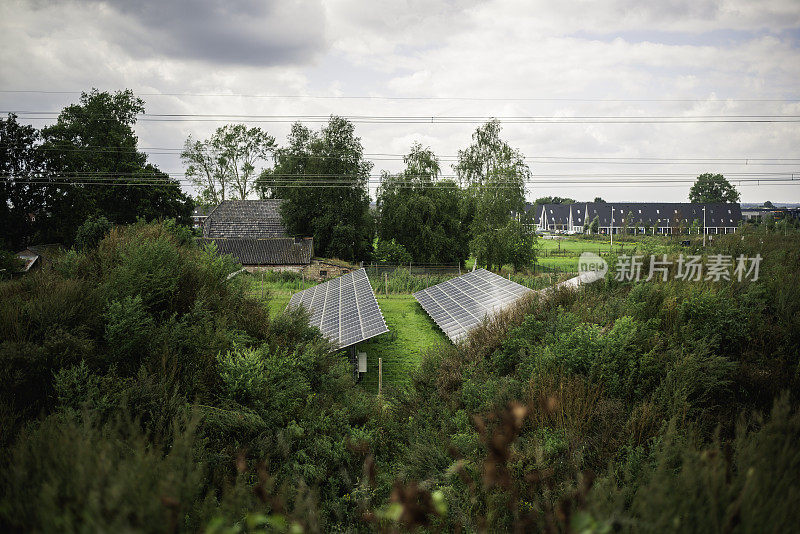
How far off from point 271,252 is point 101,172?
12745 millimetres

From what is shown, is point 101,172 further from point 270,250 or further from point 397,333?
point 397,333

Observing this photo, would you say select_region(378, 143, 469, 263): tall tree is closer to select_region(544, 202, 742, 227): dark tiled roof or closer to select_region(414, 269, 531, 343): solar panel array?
select_region(414, 269, 531, 343): solar panel array

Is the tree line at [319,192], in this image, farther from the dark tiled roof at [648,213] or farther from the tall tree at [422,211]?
the dark tiled roof at [648,213]

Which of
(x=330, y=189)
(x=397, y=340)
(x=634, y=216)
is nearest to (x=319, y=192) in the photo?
(x=330, y=189)

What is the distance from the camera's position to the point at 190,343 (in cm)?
805

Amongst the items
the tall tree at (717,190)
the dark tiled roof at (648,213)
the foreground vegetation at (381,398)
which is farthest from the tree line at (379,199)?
the tall tree at (717,190)

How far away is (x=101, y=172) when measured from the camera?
30219mm

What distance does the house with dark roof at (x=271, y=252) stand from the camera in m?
33.3

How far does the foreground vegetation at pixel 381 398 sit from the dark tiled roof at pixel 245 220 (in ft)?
100

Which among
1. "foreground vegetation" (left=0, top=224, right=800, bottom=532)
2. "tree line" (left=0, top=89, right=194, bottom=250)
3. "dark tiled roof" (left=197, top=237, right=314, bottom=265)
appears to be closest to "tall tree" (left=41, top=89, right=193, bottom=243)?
"tree line" (left=0, top=89, right=194, bottom=250)

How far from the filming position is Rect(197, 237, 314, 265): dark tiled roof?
3362cm

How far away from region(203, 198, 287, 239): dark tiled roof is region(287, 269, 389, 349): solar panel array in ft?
65.9

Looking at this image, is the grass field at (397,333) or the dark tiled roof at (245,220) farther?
the dark tiled roof at (245,220)

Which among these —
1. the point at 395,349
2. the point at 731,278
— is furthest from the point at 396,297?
the point at 731,278
